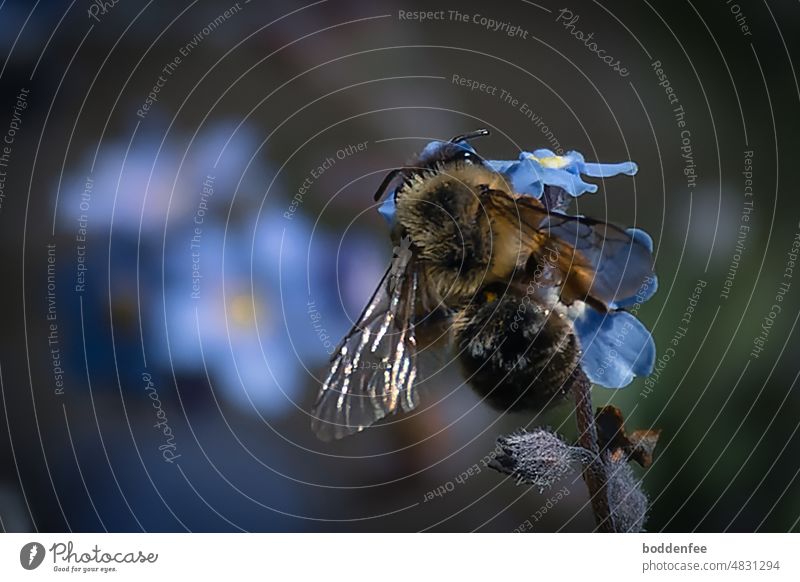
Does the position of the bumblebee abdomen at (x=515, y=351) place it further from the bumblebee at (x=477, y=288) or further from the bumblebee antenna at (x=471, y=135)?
the bumblebee antenna at (x=471, y=135)

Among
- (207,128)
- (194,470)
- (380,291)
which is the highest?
(207,128)

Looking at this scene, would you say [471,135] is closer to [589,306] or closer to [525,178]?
[525,178]

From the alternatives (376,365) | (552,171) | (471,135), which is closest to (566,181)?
(552,171)

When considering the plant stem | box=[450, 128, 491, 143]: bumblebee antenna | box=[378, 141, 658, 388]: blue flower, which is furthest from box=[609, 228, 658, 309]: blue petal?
box=[450, 128, 491, 143]: bumblebee antenna

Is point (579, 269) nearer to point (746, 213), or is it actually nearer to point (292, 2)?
point (746, 213)
